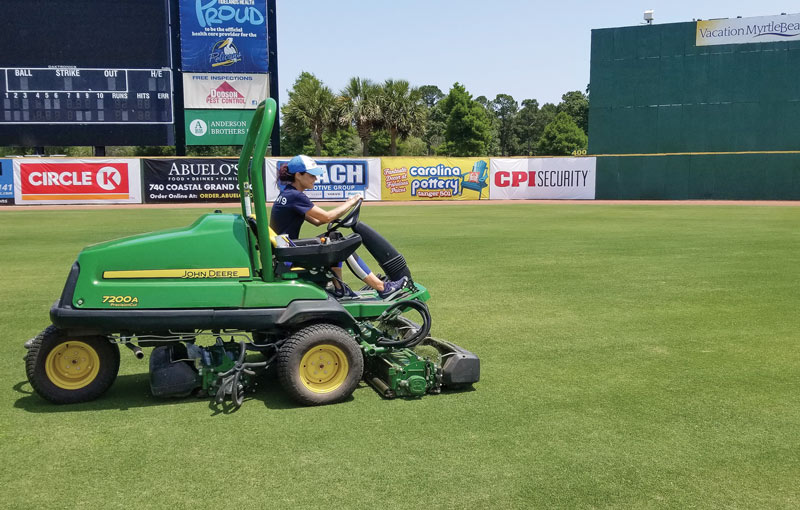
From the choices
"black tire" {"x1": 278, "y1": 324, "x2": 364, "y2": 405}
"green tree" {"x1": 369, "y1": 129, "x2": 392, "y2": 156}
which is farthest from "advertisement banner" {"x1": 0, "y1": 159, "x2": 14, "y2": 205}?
"green tree" {"x1": 369, "y1": 129, "x2": 392, "y2": 156}

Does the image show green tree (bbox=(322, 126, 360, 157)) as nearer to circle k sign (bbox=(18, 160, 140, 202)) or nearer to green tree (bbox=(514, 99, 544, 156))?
circle k sign (bbox=(18, 160, 140, 202))

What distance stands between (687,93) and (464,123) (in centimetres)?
2372

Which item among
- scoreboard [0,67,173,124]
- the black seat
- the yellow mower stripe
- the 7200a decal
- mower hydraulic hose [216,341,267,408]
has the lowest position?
mower hydraulic hose [216,341,267,408]

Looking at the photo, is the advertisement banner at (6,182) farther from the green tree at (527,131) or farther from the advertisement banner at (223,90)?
the green tree at (527,131)

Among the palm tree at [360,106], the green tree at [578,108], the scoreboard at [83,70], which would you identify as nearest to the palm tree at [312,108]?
the palm tree at [360,106]

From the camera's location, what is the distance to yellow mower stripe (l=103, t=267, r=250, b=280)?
480 centimetres

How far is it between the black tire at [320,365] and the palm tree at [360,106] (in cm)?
4773

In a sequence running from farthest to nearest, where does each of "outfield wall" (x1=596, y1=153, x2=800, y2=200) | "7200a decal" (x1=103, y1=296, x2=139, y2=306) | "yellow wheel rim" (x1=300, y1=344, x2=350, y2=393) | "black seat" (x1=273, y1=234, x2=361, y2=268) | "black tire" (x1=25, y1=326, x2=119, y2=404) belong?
"outfield wall" (x1=596, y1=153, x2=800, y2=200) < "black seat" (x1=273, y1=234, x2=361, y2=268) < "yellow wheel rim" (x1=300, y1=344, x2=350, y2=393) < "black tire" (x1=25, y1=326, x2=119, y2=404) < "7200a decal" (x1=103, y1=296, x2=139, y2=306)

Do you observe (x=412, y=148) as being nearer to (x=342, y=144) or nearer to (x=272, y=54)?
(x=342, y=144)

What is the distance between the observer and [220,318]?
4898mm

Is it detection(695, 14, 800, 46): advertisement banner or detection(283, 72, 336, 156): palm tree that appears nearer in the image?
detection(695, 14, 800, 46): advertisement banner

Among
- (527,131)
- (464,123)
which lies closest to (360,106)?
(464,123)

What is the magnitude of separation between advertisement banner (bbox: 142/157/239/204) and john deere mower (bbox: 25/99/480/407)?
2638cm

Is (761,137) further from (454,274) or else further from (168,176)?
(454,274)
